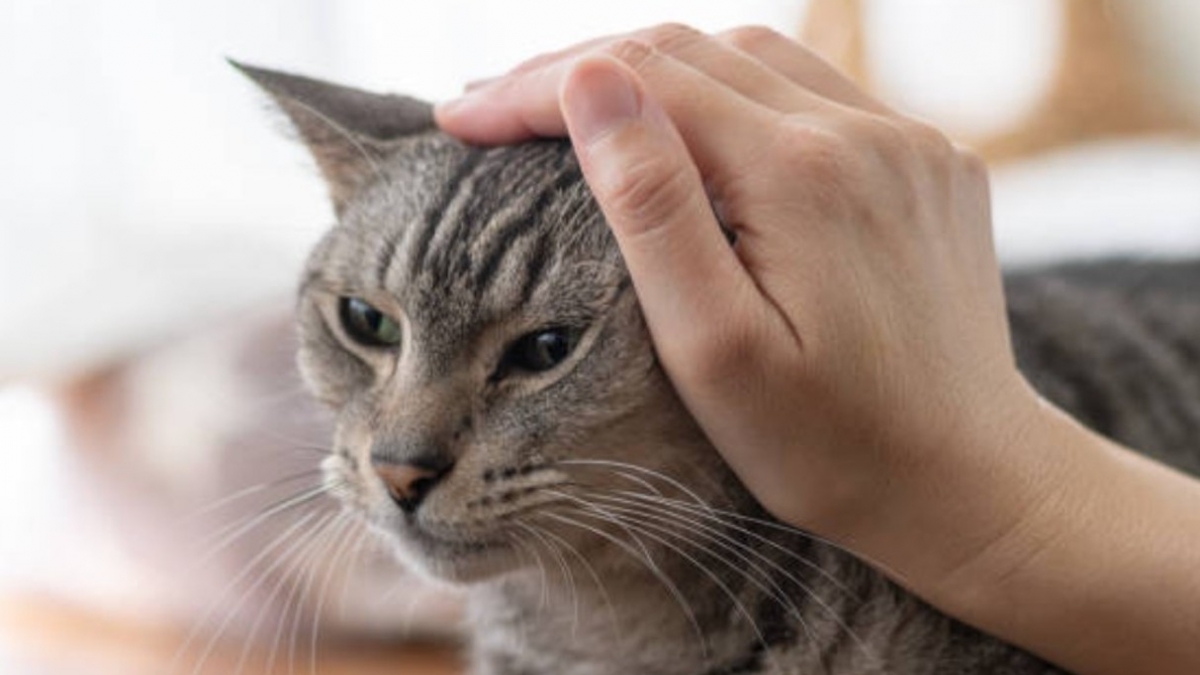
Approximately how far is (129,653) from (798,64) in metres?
1.15

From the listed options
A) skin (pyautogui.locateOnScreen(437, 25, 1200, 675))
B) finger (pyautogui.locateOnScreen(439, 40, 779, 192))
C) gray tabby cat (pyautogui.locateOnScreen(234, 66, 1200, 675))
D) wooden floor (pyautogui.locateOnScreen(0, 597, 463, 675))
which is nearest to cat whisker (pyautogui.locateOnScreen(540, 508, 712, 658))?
gray tabby cat (pyautogui.locateOnScreen(234, 66, 1200, 675))

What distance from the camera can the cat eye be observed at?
102 cm

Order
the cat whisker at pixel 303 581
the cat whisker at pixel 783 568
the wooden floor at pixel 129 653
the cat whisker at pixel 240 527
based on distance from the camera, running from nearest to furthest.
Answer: the cat whisker at pixel 783 568
the cat whisker at pixel 240 527
the cat whisker at pixel 303 581
the wooden floor at pixel 129 653

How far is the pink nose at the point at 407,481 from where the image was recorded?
0.99m

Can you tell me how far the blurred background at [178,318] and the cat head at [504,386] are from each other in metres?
0.30

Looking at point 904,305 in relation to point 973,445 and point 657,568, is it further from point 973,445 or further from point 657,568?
point 657,568

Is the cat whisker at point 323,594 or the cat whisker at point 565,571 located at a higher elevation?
the cat whisker at point 565,571

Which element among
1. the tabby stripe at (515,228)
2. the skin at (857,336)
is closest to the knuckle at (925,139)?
the skin at (857,336)

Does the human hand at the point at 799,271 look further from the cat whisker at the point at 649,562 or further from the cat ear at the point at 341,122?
the cat ear at the point at 341,122

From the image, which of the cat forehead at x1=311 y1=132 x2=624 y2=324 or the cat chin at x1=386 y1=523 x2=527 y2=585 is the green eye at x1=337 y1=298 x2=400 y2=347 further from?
the cat chin at x1=386 y1=523 x2=527 y2=585

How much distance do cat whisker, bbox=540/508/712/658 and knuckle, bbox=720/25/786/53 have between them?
348mm

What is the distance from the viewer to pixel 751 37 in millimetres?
1060

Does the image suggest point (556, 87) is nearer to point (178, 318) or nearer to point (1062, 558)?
point (1062, 558)

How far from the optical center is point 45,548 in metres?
1.92
